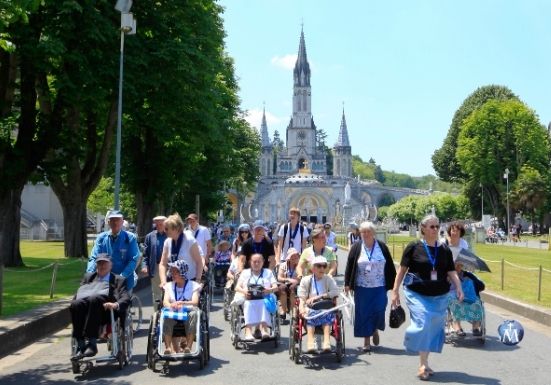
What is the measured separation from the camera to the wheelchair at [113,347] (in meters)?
8.60

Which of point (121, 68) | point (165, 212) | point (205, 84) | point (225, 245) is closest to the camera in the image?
point (225, 245)

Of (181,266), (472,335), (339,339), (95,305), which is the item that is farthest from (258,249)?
(95,305)

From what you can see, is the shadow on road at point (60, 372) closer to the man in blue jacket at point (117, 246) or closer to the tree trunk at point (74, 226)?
the man in blue jacket at point (117, 246)

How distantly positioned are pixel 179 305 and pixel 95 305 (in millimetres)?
981

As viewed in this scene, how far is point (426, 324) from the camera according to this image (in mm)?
8391

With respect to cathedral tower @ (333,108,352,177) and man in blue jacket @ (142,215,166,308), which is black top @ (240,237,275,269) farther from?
cathedral tower @ (333,108,352,177)

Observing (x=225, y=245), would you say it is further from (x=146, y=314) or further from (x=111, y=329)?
(x=111, y=329)

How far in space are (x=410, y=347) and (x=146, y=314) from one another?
7205 millimetres

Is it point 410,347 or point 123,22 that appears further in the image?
point 123,22

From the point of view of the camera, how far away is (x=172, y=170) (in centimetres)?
3294

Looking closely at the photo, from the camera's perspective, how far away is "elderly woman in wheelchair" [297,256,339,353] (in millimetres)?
9172

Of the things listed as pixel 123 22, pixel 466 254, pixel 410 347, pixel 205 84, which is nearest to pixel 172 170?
pixel 205 84

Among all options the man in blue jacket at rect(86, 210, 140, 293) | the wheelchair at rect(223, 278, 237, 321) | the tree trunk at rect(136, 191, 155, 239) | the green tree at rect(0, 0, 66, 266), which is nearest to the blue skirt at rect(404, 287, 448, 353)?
the man in blue jacket at rect(86, 210, 140, 293)

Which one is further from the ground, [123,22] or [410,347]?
[123,22]
